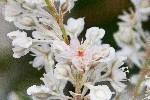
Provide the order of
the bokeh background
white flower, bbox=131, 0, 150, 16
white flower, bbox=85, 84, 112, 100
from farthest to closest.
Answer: the bokeh background
white flower, bbox=131, 0, 150, 16
white flower, bbox=85, 84, 112, 100

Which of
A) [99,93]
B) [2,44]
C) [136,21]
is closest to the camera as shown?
[99,93]

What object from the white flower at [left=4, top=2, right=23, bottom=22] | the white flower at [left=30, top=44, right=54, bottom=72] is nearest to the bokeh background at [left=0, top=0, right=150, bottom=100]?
the white flower at [left=30, top=44, right=54, bottom=72]

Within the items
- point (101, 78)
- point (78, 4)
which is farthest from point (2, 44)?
point (101, 78)

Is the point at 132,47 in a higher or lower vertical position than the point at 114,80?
higher

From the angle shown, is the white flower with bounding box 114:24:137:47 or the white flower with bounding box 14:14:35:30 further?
the white flower with bounding box 114:24:137:47

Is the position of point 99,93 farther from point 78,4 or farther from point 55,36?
point 78,4

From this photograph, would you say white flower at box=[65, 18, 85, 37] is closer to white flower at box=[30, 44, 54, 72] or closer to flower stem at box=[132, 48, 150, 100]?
white flower at box=[30, 44, 54, 72]

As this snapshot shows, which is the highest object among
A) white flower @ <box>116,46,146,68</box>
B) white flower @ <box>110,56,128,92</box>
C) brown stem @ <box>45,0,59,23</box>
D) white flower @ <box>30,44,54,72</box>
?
white flower @ <box>116,46,146,68</box>
